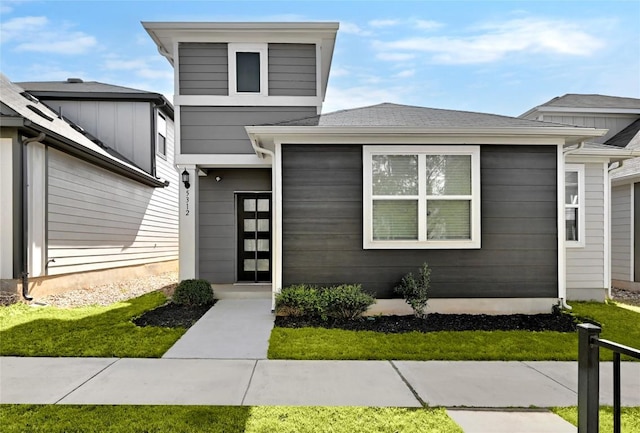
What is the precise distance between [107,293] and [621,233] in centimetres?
1235

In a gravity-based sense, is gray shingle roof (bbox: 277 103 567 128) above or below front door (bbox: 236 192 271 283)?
above

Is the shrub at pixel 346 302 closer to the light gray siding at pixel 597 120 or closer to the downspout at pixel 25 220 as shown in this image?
the downspout at pixel 25 220

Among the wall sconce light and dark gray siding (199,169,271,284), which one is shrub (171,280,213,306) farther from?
the wall sconce light

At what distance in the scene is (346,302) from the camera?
608 cm

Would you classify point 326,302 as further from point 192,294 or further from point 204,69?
point 204,69

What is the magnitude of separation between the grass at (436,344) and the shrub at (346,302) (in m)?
0.52

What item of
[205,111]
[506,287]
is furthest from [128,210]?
[506,287]

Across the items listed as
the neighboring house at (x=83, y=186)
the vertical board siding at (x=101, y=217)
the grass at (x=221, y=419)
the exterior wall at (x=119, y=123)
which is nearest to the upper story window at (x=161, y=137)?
the neighboring house at (x=83, y=186)

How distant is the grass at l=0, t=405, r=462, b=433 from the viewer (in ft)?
9.42

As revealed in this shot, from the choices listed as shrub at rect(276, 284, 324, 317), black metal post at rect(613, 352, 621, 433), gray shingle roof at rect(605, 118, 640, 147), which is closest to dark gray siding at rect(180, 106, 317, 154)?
shrub at rect(276, 284, 324, 317)

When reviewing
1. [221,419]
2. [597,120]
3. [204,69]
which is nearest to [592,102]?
[597,120]

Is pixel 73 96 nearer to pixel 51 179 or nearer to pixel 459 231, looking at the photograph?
pixel 51 179

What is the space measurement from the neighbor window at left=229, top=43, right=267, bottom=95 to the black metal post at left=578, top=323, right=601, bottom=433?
7417 mm

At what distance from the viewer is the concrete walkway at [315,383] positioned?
11.0 feet
